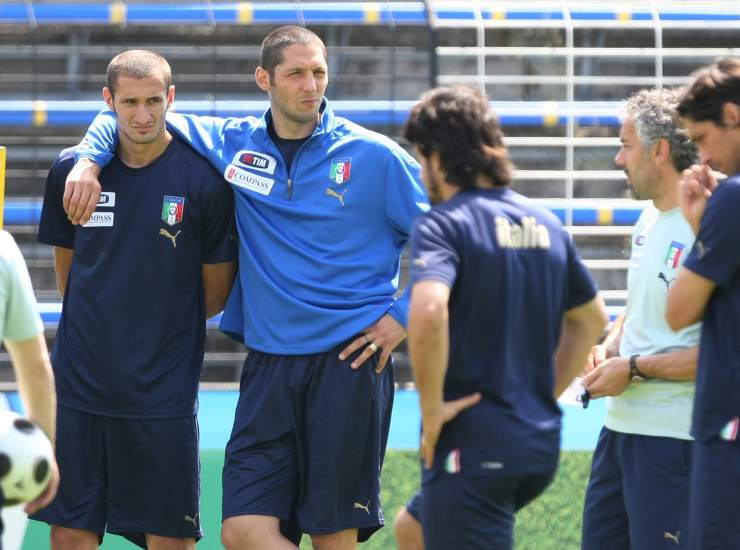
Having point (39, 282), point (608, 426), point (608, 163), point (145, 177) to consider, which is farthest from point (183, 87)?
point (608, 426)

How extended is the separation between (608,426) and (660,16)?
110 inches

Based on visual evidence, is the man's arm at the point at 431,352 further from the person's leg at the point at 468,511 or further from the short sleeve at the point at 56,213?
the short sleeve at the point at 56,213

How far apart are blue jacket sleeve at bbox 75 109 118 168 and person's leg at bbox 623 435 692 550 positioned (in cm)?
211

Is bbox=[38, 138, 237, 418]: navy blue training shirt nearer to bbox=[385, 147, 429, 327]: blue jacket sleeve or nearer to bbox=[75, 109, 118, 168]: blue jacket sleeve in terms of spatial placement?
bbox=[75, 109, 118, 168]: blue jacket sleeve

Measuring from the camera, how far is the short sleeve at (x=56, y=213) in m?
4.68

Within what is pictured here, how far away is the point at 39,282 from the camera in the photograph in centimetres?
589

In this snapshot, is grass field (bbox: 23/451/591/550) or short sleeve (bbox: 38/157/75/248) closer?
short sleeve (bbox: 38/157/75/248)

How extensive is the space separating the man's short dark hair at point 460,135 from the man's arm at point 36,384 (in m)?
1.13

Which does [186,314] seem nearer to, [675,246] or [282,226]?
[282,226]

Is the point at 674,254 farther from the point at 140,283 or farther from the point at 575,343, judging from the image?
the point at 140,283

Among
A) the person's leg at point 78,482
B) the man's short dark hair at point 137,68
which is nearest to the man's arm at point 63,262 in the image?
the person's leg at point 78,482

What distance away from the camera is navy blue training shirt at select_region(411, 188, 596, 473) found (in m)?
3.33

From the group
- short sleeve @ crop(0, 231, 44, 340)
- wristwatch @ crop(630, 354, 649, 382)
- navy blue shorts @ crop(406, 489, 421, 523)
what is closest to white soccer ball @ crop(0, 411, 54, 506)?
short sleeve @ crop(0, 231, 44, 340)

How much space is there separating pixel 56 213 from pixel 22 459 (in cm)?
165
